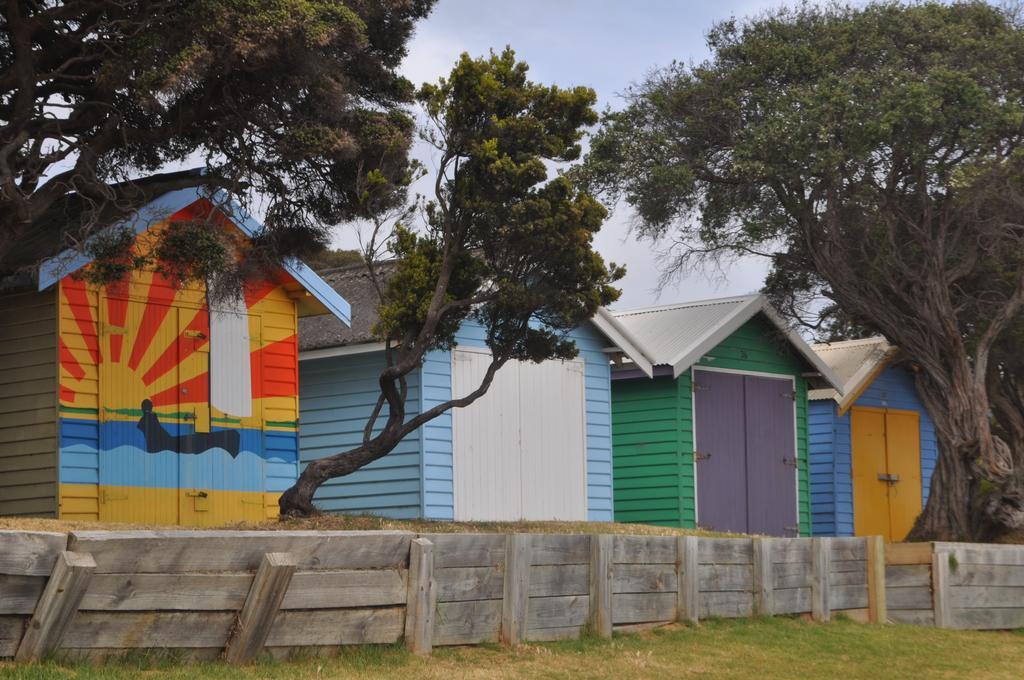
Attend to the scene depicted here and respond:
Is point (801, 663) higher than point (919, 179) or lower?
lower

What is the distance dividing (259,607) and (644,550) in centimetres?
446

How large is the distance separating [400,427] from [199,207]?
3.59m

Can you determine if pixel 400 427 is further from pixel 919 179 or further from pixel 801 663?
pixel 919 179

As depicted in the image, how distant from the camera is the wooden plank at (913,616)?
15.1 meters

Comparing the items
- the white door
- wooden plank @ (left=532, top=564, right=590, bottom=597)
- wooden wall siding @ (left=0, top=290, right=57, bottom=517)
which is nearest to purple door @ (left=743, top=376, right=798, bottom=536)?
the white door

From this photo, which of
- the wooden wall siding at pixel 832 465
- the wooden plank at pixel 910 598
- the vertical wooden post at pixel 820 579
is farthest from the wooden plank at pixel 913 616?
the wooden wall siding at pixel 832 465

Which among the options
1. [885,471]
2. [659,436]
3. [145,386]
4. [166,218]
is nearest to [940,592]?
[659,436]

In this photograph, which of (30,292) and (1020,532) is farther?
(1020,532)

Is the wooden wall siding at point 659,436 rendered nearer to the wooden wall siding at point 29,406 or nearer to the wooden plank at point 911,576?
the wooden plank at point 911,576

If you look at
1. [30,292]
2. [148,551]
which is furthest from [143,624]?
[30,292]

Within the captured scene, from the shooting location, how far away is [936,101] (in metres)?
19.6

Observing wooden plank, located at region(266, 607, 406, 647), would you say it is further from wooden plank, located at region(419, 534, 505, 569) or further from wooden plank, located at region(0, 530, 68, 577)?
wooden plank, located at region(0, 530, 68, 577)

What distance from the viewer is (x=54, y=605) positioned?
7.30m

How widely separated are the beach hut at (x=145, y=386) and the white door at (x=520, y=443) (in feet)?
9.83
